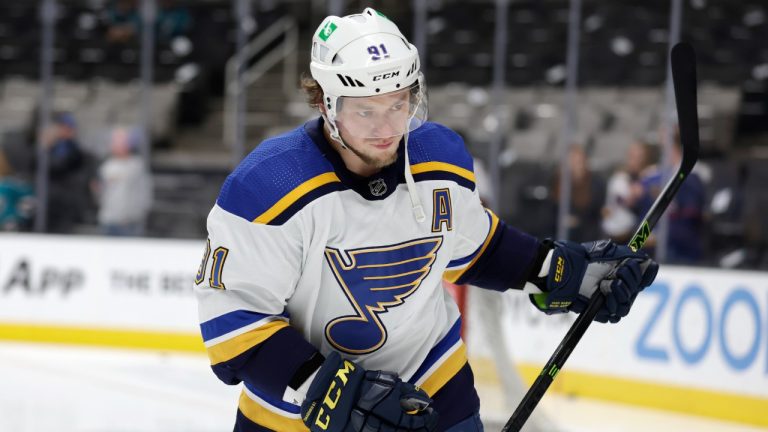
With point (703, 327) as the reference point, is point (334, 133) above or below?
above

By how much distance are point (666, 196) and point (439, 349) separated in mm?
591

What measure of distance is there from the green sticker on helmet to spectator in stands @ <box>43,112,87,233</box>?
5621mm

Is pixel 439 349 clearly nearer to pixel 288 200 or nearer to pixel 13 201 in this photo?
pixel 288 200

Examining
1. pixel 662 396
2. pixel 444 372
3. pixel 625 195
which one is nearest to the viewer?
pixel 444 372

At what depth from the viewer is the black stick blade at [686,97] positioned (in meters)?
2.31

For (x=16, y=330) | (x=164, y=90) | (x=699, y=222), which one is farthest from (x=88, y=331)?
(x=699, y=222)

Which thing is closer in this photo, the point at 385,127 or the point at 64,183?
the point at 385,127

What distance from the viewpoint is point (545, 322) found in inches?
221

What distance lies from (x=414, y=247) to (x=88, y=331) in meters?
5.37

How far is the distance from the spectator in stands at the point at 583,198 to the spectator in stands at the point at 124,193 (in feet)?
8.61

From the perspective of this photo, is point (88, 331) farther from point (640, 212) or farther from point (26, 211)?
point (640, 212)

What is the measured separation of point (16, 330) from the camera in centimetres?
709

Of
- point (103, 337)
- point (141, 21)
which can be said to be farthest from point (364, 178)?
point (141, 21)

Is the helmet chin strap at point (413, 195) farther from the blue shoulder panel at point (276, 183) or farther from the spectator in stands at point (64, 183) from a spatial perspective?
the spectator in stands at point (64, 183)
